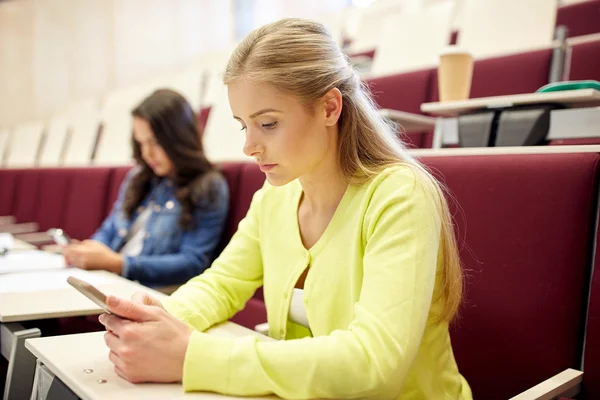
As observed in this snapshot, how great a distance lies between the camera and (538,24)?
159cm

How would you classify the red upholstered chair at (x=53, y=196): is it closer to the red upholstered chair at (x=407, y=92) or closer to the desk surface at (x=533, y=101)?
the red upholstered chair at (x=407, y=92)

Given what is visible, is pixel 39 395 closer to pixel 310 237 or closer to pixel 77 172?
pixel 310 237

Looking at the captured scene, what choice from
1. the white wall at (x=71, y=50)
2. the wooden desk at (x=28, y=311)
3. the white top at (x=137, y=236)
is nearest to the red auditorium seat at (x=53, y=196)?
the white top at (x=137, y=236)

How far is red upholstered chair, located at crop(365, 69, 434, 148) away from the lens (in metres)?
1.55

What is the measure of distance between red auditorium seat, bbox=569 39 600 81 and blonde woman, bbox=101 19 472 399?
0.89 m

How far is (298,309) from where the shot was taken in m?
0.68

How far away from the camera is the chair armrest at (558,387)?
59cm

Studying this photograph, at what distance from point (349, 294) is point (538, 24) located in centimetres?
136

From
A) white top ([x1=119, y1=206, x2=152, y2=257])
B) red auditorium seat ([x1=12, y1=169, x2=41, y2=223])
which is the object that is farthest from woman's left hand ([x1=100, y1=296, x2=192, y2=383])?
red auditorium seat ([x1=12, y1=169, x2=41, y2=223])

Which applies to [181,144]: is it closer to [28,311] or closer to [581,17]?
[28,311]

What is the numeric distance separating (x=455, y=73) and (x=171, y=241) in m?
0.78

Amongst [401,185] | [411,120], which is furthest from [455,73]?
[401,185]

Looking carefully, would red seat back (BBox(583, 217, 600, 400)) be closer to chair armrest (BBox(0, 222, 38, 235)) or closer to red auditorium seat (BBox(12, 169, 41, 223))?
chair armrest (BBox(0, 222, 38, 235))

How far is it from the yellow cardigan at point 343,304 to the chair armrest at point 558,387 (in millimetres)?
80
